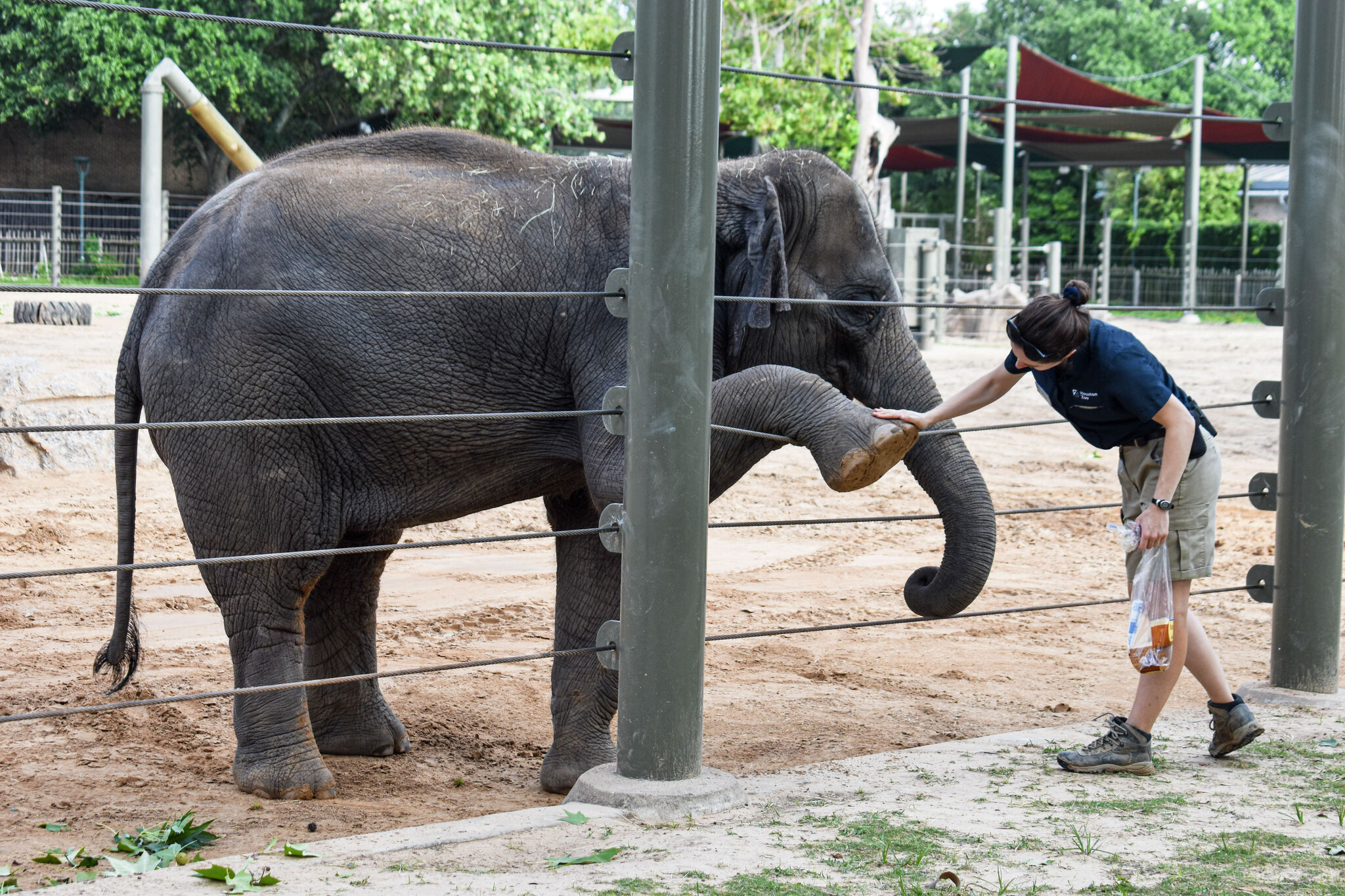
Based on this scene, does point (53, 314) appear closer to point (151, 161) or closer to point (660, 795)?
point (151, 161)

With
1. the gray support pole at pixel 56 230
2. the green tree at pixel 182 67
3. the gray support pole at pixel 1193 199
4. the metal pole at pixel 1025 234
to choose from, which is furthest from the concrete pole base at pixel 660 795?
the gray support pole at pixel 1193 199

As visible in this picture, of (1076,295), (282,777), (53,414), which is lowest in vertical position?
(282,777)

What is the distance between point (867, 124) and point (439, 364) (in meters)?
15.6

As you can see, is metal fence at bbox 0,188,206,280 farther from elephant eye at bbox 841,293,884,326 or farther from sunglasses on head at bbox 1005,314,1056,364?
sunglasses on head at bbox 1005,314,1056,364

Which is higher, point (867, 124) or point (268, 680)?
point (867, 124)

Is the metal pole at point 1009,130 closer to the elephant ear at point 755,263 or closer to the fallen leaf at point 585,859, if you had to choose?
the elephant ear at point 755,263

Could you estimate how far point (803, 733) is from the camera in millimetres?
4613

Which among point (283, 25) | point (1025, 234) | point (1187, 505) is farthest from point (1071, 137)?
point (283, 25)

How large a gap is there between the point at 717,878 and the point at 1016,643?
4099 millimetres

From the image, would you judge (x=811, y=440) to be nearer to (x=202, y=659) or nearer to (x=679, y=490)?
(x=679, y=490)

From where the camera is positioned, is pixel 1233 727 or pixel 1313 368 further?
pixel 1313 368

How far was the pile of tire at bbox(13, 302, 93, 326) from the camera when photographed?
39.1ft

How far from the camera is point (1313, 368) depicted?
4191 millimetres

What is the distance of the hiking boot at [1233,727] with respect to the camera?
11.5 ft
